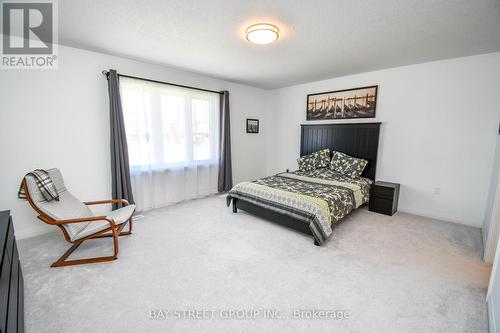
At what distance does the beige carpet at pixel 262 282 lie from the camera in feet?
5.58

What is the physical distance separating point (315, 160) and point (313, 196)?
1.92 m

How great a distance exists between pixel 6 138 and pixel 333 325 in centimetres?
420

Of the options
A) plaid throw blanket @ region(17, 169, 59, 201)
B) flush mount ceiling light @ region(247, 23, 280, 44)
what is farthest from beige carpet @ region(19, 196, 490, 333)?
flush mount ceiling light @ region(247, 23, 280, 44)

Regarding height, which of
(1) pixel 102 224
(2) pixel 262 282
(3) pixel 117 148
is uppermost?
(3) pixel 117 148

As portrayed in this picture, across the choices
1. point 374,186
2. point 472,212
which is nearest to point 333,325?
point 374,186

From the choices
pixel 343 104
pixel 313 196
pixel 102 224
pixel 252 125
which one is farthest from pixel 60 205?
pixel 343 104

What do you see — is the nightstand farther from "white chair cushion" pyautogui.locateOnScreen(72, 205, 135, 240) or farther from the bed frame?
"white chair cushion" pyautogui.locateOnScreen(72, 205, 135, 240)

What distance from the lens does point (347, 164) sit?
4.35m

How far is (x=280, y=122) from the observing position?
5879 mm

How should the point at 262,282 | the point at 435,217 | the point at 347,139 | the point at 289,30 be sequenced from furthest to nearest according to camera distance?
the point at 347,139
the point at 435,217
the point at 289,30
the point at 262,282

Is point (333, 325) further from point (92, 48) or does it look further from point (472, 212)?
point (92, 48)

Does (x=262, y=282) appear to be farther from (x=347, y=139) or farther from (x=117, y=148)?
(x=347, y=139)

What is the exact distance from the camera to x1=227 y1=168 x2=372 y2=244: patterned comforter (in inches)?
112

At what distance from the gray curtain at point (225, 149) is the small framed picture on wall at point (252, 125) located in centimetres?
82
